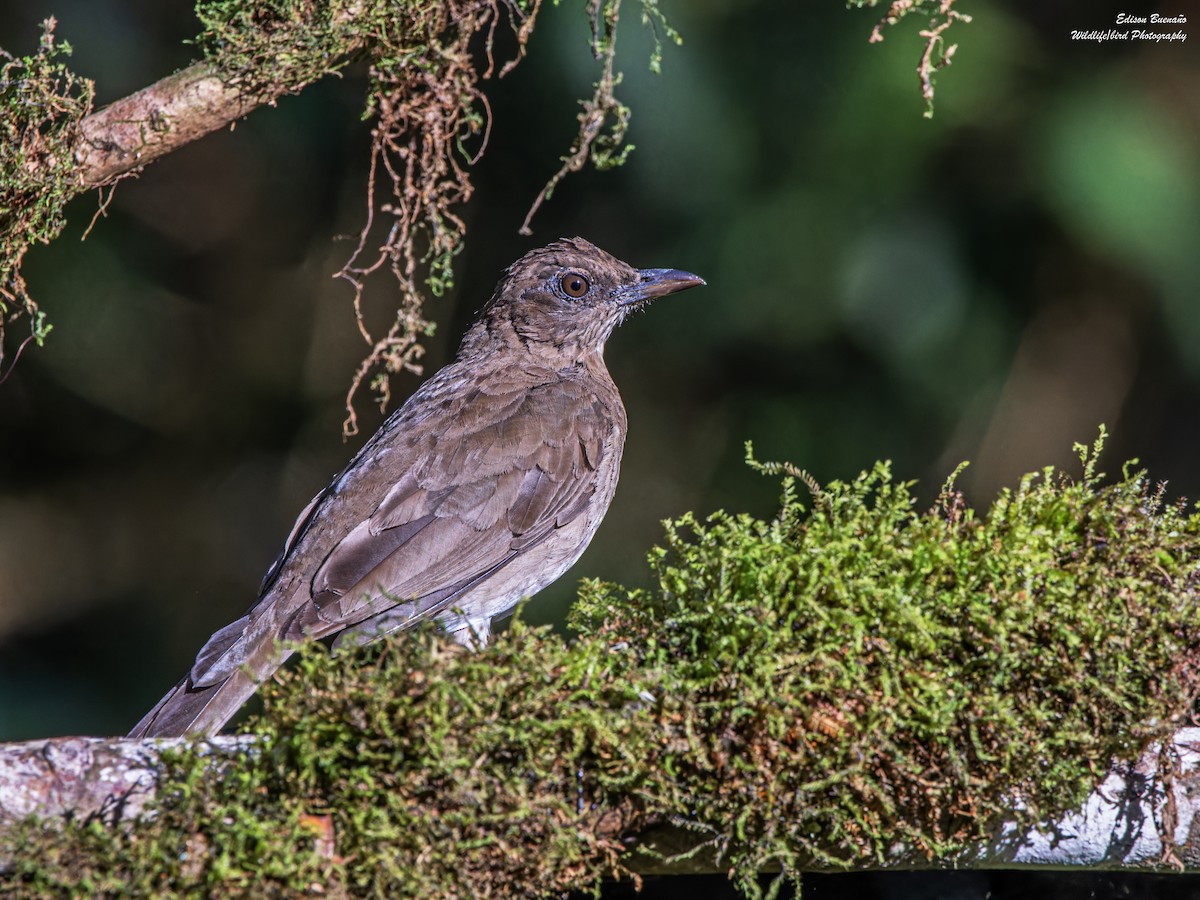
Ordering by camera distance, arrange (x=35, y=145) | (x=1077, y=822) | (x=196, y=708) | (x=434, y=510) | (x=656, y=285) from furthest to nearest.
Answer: (x=656, y=285), (x=434, y=510), (x=35, y=145), (x=196, y=708), (x=1077, y=822)

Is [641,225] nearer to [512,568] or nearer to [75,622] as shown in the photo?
[512,568]

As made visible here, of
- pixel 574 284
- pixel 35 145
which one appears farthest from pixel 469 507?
pixel 35 145

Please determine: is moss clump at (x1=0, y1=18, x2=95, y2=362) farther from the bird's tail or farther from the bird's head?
the bird's head

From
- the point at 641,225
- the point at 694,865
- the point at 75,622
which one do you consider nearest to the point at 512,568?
the point at 694,865

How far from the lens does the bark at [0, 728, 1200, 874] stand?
8.71ft

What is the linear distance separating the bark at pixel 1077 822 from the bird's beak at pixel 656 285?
307 centimetres

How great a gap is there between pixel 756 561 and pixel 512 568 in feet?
5.91

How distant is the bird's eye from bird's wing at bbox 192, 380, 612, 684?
54cm

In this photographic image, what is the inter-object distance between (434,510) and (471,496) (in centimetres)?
16

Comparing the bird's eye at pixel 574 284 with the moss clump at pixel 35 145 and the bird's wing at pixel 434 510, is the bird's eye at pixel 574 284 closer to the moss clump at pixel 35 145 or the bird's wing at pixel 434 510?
the bird's wing at pixel 434 510

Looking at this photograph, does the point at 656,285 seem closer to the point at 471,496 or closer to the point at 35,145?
the point at 471,496

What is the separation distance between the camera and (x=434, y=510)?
4.56 metres

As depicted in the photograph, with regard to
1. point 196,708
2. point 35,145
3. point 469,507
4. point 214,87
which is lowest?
point 196,708

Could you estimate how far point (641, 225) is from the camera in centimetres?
704
